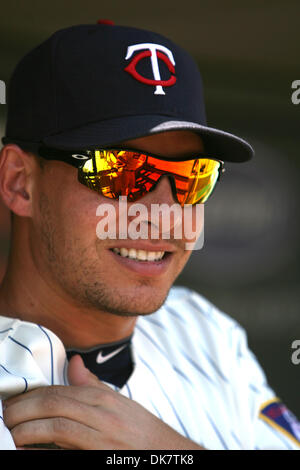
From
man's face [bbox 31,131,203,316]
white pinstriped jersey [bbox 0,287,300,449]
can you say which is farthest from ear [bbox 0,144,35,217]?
white pinstriped jersey [bbox 0,287,300,449]

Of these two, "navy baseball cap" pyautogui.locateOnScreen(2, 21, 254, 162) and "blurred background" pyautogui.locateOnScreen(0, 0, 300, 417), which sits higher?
"navy baseball cap" pyautogui.locateOnScreen(2, 21, 254, 162)

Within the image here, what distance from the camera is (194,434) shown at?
62.7 inches

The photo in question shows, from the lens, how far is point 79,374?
1349 millimetres

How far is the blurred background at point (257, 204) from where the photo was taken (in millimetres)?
3250

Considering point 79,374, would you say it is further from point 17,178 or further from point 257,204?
point 257,204

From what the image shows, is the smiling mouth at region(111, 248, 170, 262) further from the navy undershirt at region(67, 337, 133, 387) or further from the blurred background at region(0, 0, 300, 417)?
the blurred background at region(0, 0, 300, 417)

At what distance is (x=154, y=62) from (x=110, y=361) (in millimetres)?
730

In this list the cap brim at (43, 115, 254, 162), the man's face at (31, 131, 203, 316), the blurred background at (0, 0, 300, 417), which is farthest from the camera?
the blurred background at (0, 0, 300, 417)

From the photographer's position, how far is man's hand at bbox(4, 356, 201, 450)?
118 cm

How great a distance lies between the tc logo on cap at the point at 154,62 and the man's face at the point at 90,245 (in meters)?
0.12

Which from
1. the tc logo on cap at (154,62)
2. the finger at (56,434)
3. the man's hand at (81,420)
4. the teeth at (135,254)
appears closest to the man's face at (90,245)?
the teeth at (135,254)

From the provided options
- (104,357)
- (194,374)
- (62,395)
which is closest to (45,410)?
(62,395)

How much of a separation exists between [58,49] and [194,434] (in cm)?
100

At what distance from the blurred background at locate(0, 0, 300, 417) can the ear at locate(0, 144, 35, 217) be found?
6.08 ft
